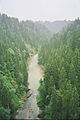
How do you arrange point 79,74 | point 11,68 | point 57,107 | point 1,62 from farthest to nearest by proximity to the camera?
point 11,68, point 1,62, point 79,74, point 57,107

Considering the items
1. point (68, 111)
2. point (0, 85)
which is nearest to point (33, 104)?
point (0, 85)

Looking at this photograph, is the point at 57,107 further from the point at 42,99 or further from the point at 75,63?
the point at 75,63

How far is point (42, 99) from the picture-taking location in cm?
3394

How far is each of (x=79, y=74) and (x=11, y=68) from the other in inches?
1198

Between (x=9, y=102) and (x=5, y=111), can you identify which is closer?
(x=5, y=111)

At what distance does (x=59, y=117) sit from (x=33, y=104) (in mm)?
16664

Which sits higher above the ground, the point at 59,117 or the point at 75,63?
the point at 75,63

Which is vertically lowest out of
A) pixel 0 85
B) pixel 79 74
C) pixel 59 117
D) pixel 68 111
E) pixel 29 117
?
pixel 29 117

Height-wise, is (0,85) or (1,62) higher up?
(1,62)

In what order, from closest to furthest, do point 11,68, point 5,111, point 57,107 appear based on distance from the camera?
1. point 57,107
2. point 5,111
3. point 11,68

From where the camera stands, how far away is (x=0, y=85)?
31938mm

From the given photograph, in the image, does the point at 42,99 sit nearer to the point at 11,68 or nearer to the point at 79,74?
the point at 79,74

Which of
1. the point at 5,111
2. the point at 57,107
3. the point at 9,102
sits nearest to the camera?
the point at 57,107

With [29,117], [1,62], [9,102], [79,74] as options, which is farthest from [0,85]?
[79,74]
